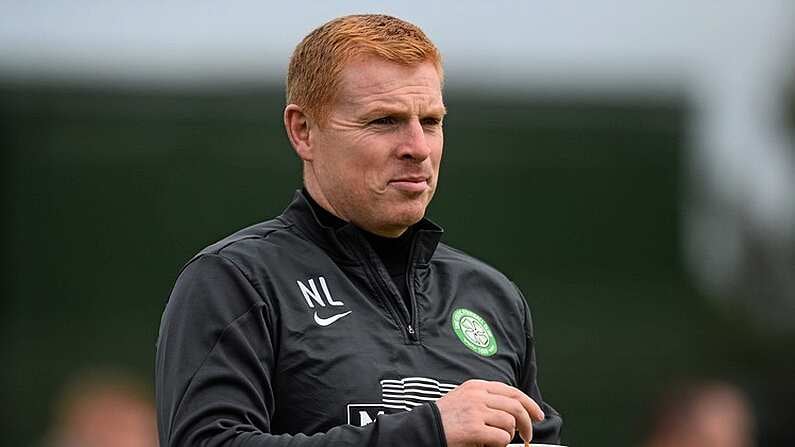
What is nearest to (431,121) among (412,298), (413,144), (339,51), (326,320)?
(413,144)

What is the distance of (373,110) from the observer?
150 inches

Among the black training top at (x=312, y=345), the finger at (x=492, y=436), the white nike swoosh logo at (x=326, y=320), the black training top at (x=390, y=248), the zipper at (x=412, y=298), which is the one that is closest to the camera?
the finger at (x=492, y=436)

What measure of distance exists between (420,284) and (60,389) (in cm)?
720

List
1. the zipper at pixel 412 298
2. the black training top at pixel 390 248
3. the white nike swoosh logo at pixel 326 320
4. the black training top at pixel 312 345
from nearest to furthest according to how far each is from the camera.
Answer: the black training top at pixel 312 345 < the white nike swoosh logo at pixel 326 320 < the zipper at pixel 412 298 < the black training top at pixel 390 248

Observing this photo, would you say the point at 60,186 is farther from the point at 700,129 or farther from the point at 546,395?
the point at 700,129

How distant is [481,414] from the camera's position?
136 inches

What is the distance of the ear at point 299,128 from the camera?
3.96 m

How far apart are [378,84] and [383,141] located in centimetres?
12

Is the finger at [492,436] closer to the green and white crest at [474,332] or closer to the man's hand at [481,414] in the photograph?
the man's hand at [481,414]

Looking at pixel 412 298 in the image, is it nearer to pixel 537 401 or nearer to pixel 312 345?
pixel 312 345

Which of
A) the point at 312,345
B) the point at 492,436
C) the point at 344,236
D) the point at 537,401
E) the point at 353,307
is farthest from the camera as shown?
the point at 537,401

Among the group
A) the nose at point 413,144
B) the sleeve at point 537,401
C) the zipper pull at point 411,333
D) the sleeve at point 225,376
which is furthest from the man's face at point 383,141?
the sleeve at point 537,401

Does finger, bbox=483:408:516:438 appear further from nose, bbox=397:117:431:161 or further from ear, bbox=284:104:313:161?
ear, bbox=284:104:313:161

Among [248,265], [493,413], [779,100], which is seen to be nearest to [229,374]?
[248,265]
